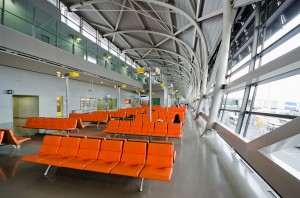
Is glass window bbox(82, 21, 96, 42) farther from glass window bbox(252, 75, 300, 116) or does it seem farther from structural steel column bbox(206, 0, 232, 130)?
glass window bbox(252, 75, 300, 116)

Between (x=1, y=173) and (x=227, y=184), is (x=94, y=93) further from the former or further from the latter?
(x=227, y=184)

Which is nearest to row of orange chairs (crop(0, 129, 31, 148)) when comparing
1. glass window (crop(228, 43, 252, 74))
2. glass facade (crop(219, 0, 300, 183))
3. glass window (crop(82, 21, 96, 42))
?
glass facade (crop(219, 0, 300, 183))

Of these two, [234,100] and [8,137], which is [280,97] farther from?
[8,137]

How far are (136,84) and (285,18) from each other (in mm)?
21905

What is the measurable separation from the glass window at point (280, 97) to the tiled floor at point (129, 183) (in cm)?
171

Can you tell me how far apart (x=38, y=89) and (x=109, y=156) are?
34.0 ft

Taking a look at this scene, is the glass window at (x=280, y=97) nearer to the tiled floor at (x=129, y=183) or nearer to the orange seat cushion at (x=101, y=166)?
the tiled floor at (x=129, y=183)

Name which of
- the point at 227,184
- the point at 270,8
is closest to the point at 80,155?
the point at 227,184

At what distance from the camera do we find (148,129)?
735 centimetres

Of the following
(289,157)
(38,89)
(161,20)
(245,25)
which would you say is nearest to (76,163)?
(289,157)

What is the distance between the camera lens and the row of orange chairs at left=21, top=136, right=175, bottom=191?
11.1 ft

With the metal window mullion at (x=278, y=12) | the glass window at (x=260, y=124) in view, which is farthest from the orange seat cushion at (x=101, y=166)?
the metal window mullion at (x=278, y=12)

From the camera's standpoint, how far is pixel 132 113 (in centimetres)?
1595


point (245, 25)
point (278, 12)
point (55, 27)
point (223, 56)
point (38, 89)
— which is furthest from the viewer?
point (38, 89)
